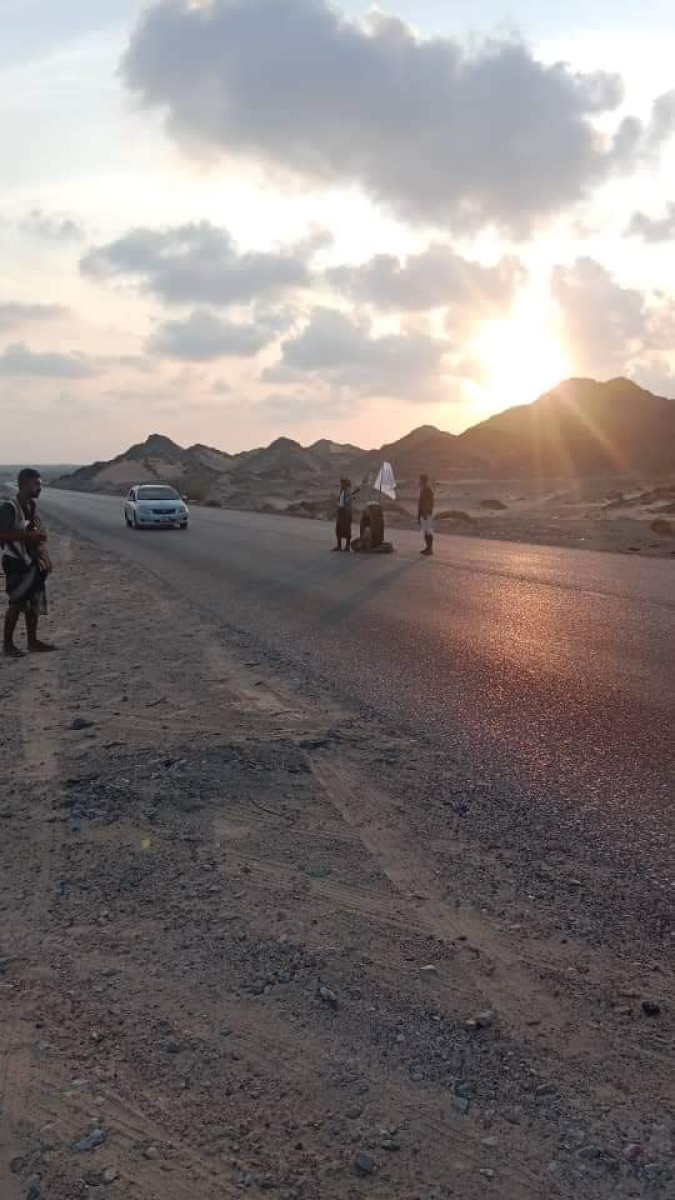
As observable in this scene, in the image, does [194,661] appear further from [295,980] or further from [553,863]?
[295,980]

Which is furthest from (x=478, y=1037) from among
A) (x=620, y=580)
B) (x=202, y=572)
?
(x=202, y=572)

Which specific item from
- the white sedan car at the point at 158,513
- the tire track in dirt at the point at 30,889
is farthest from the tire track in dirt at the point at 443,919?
the white sedan car at the point at 158,513

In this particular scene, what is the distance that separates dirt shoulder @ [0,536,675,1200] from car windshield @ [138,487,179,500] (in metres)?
30.7

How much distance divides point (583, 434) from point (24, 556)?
102077 millimetres

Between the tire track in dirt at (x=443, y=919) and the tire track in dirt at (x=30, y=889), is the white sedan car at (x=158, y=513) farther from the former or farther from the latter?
the tire track in dirt at (x=443, y=919)

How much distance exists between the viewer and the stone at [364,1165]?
8.67ft

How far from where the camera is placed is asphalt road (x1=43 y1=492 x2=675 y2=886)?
5945 mm

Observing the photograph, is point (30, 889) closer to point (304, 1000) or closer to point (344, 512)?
point (304, 1000)

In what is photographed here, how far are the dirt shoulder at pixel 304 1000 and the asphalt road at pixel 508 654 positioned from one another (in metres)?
0.80

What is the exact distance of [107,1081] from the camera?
3.04 meters

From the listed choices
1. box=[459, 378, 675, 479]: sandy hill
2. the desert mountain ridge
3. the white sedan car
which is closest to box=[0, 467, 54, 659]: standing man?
the white sedan car

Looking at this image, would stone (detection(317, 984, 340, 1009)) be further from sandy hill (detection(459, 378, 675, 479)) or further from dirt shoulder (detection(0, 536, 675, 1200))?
sandy hill (detection(459, 378, 675, 479))

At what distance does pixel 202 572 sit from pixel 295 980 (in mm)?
15859

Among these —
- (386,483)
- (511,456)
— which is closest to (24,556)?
(386,483)
